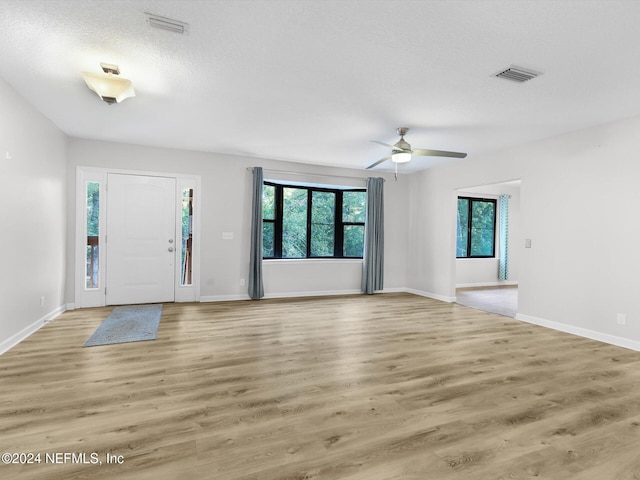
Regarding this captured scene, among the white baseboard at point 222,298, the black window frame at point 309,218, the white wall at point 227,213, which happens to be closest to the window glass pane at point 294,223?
the black window frame at point 309,218

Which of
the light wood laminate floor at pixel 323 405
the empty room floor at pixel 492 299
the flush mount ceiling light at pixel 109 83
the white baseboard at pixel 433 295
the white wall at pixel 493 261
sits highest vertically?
the flush mount ceiling light at pixel 109 83

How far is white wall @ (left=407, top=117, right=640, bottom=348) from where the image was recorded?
12.4 ft

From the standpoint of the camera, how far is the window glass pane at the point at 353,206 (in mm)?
7172

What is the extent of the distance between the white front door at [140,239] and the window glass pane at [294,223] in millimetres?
2001

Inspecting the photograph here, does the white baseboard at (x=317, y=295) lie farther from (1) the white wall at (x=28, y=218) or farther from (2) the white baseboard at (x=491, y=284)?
(1) the white wall at (x=28, y=218)

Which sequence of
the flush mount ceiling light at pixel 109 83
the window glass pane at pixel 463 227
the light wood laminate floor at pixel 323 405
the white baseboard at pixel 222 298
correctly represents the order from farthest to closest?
the window glass pane at pixel 463 227 → the white baseboard at pixel 222 298 → the flush mount ceiling light at pixel 109 83 → the light wood laminate floor at pixel 323 405

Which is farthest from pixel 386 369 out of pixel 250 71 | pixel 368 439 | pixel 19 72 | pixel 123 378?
pixel 19 72

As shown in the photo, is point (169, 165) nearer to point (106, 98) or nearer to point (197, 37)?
point (106, 98)

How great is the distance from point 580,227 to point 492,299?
273 cm

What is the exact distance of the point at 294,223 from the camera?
6.78 meters

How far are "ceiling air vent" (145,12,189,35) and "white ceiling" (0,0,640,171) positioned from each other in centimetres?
5

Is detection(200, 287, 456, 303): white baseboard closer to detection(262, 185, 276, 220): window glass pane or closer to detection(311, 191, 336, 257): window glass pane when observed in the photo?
detection(311, 191, 336, 257): window glass pane

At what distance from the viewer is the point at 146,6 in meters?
2.10

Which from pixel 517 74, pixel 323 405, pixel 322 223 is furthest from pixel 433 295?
pixel 323 405
